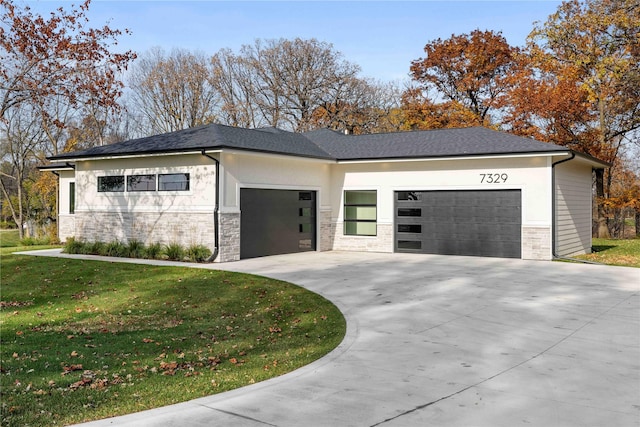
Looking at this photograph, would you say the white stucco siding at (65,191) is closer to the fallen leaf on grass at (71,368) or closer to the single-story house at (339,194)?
the single-story house at (339,194)

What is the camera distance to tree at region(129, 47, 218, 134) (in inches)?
1501

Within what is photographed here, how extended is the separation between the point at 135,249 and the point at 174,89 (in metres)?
24.2

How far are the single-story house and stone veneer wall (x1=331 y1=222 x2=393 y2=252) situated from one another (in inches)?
1.5

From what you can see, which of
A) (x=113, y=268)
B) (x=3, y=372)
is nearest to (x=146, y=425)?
(x=3, y=372)

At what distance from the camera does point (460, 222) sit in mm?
17266

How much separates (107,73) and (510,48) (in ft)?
82.8

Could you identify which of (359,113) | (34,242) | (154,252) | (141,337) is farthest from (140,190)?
(359,113)

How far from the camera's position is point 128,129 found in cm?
4203

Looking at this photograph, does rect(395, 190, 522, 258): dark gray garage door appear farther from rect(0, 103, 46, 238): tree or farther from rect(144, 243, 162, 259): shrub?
rect(0, 103, 46, 238): tree

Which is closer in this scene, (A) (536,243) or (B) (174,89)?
(A) (536,243)

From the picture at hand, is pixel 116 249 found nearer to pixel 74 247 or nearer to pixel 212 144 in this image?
pixel 74 247

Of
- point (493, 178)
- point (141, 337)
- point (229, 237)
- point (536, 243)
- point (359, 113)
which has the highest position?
point (359, 113)

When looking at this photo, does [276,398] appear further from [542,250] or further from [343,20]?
[343,20]

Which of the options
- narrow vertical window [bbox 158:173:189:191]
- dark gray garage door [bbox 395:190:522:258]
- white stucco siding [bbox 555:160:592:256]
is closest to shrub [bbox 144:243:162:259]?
narrow vertical window [bbox 158:173:189:191]
